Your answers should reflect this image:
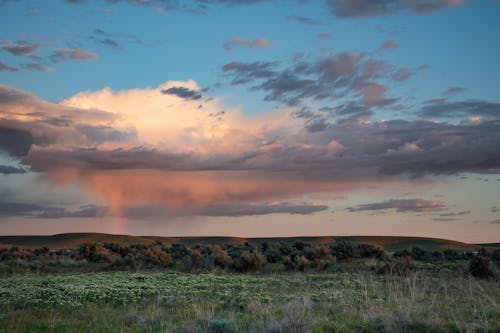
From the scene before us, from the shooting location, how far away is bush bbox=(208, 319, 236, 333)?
38.2 ft

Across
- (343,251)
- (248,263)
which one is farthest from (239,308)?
(343,251)

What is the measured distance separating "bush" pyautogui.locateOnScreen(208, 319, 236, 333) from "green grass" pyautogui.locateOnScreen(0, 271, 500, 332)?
0.03 metres

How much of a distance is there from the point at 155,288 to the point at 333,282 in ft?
25.0

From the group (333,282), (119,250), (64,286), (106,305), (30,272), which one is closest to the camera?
(106,305)

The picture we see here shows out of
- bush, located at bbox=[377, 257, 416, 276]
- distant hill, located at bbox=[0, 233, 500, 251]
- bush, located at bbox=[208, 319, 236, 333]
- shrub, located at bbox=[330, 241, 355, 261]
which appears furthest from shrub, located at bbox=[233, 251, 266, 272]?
distant hill, located at bbox=[0, 233, 500, 251]

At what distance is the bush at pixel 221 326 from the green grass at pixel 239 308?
0.03m

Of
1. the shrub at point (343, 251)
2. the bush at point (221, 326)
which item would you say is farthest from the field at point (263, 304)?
the shrub at point (343, 251)

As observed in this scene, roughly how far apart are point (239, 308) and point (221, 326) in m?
3.62

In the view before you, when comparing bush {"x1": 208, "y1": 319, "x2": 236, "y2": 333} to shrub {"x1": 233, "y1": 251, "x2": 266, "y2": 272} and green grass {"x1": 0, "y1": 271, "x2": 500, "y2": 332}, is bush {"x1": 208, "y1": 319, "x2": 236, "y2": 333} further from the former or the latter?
shrub {"x1": 233, "y1": 251, "x2": 266, "y2": 272}

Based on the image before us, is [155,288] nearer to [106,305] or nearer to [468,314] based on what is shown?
[106,305]

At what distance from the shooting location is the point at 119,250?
44250mm

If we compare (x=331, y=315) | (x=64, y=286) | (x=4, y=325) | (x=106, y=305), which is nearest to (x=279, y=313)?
(x=331, y=315)

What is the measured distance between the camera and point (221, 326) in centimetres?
1177

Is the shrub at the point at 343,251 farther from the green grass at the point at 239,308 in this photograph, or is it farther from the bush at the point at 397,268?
the green grass at the point at 239,308
